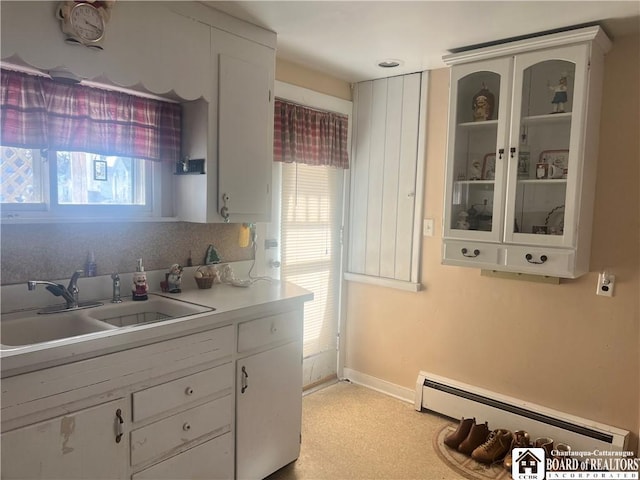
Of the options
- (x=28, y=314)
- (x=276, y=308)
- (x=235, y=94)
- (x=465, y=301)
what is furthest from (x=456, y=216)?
A: (x=28, y=314)

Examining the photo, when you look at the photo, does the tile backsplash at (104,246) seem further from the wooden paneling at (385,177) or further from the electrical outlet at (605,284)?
the electrical outlet at (605,284)

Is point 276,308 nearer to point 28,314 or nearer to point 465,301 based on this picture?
point 28,314

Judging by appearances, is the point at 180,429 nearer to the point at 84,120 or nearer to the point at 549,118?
the point at 84,120

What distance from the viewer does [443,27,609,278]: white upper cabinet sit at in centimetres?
227

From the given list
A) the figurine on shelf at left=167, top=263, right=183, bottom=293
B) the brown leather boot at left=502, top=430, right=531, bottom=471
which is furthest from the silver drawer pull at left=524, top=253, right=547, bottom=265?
the figurine on shelf at left=167, top=263, right=183, bottom=293

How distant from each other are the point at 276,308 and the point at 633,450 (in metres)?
2.00

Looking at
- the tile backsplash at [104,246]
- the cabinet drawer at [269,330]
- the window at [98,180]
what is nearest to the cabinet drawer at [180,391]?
the cabinet drawer at [269,330]

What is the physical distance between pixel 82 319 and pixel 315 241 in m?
1.74

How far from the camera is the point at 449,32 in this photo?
2355 millimetres

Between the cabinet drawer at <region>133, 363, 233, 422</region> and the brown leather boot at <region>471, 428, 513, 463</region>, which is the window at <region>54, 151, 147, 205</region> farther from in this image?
the brown leather boot at <region>471, 428, 513, 463</region>

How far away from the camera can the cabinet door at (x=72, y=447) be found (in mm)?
1409

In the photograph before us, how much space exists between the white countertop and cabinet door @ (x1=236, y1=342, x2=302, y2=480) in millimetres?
241
